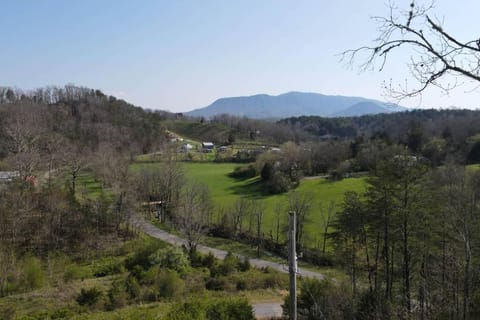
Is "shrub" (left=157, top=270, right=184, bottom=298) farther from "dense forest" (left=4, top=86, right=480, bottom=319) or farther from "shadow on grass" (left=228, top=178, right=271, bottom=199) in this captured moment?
"shadow on grass" (left=228, top=178, right=271, bottom=199)

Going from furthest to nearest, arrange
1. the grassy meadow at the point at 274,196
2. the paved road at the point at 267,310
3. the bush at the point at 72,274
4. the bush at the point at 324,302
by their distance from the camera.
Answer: the grassy meadow at the point at 274,196 → the bush at the point at 72,274 → the paved road at the point at 267,310 → the bush at the point at 324,302

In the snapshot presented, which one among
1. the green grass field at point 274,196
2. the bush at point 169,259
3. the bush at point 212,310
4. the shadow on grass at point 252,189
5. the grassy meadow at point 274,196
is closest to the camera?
the bush at point 212,310

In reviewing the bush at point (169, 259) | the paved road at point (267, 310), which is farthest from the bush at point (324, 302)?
the bush at point (169, 259)

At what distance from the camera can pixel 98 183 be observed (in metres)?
50.5

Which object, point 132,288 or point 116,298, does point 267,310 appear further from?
point 116,298

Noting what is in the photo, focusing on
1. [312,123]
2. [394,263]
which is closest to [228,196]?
[394,263]

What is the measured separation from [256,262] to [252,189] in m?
22.7

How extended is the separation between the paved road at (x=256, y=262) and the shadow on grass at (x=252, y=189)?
1475cm

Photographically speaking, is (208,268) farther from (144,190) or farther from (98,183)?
(98,183)

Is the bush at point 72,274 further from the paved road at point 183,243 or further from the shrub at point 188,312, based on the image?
the shrub at point 188,312

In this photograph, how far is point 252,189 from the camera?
5128 cm

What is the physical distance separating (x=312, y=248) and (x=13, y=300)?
2106 cm

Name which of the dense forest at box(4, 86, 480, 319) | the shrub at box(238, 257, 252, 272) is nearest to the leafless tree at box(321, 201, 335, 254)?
the dense forest at box(4, 86, 480, 319)

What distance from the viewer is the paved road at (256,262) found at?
17.0 meters
